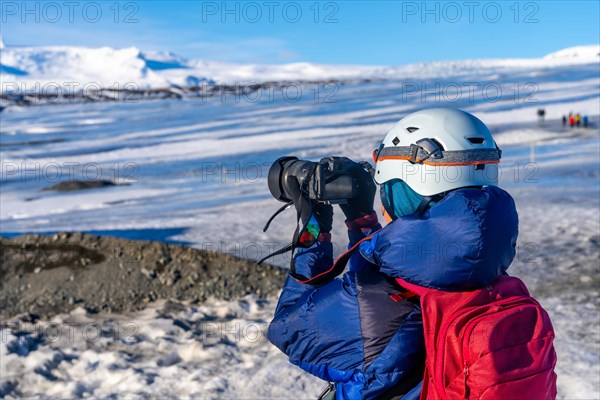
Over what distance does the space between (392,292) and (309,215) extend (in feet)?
1.03

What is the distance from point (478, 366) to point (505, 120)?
23.2 meters

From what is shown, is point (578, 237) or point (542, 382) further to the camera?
point (578, 237)

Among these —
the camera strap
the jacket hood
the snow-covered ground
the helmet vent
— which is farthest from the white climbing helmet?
the snow-covered ground

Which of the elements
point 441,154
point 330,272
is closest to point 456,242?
point 441,154

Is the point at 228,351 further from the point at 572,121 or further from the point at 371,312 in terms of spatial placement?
the point at 572,121

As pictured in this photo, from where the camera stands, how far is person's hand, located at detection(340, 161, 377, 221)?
1.84 meters

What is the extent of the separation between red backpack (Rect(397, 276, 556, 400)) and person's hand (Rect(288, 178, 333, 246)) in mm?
358

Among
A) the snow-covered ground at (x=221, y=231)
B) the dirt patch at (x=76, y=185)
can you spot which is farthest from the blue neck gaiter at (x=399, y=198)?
the dirt patch at (x=76, y=185)

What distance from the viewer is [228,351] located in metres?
4.51

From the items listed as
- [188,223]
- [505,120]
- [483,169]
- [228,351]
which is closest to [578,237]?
[228,351]

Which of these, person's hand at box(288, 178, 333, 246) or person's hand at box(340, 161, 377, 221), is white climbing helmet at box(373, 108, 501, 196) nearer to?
person's hand at box(340, 161, 377, 221)

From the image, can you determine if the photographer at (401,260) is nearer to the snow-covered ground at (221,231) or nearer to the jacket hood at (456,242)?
the jacket hood at (456,242)

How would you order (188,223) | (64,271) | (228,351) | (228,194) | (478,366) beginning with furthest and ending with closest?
(228,194), (188,223), (64,271), (228,351), (478,366)

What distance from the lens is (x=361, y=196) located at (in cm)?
188
